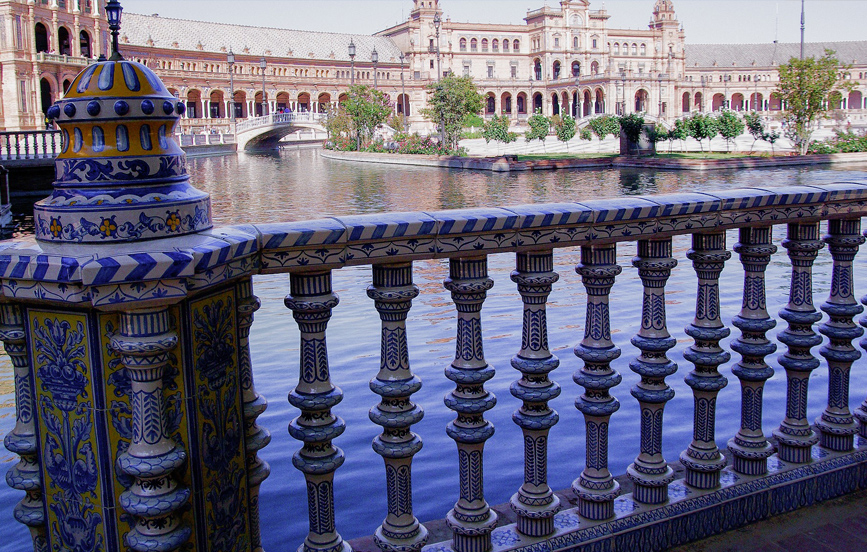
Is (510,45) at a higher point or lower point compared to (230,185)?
higher

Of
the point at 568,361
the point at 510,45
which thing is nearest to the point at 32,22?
the point at 568,361

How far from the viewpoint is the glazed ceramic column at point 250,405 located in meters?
1.79

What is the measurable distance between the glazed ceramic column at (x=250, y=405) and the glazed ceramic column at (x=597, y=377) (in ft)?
2.51

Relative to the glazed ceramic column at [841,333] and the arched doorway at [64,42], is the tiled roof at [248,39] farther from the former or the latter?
the glazed ceramic column at [841,333]

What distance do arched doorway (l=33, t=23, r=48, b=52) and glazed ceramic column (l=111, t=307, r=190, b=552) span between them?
47094mm

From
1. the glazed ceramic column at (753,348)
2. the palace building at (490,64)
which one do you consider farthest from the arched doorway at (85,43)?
the glazed ceramic column at (753,348)

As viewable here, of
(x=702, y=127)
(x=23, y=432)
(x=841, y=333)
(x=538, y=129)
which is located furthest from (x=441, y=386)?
(x=538, y=129)

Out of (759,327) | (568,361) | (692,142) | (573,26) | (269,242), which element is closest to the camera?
(269,242)

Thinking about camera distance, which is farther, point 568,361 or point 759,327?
point 568,361

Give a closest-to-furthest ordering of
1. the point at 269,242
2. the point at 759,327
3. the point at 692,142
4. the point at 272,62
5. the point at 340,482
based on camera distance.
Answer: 1. the point at 269,242
2. the point at 759,327
3. the point at 340,482
4. the point at 692,142
5. the point at 272,62

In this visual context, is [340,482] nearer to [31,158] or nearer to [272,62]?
[31,158]

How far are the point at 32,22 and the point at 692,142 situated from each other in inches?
1390

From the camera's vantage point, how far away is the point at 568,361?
16.9 feet

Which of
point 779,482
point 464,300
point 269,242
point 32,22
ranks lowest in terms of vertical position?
point 779,482
